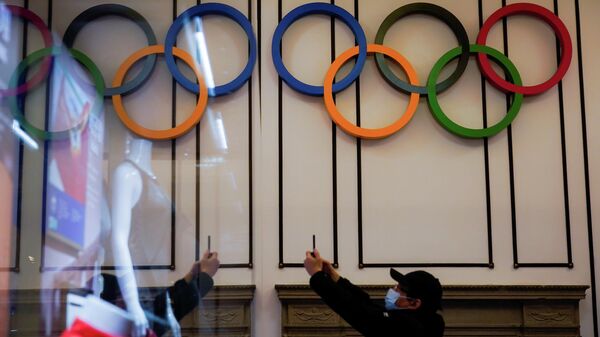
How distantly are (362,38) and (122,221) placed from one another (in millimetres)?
3730

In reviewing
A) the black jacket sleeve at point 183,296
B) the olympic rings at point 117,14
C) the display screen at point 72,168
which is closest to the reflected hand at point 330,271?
the black jacket sleeve at point 183,296

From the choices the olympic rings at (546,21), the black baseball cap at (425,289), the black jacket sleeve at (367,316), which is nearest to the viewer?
the black jacket sleeve at (367,316)

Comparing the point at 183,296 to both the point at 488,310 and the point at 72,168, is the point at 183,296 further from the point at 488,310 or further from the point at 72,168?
the point at 488,310

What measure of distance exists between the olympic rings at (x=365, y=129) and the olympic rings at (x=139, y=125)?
119 inches

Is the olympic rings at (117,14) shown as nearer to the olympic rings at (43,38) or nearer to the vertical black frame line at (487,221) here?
the olympic rings at (43,38)

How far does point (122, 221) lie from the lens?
2.40 ft

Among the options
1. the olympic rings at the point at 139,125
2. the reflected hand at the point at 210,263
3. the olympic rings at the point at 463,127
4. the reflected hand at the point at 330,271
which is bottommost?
the reflected hand at the point at 330,271

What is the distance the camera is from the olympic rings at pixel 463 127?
425cm

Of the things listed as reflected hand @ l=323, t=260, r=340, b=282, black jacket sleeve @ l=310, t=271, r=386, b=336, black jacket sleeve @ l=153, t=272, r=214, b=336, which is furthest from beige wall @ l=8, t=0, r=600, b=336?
black jacket sleeve @ l=153, t=272, r=214, b=336

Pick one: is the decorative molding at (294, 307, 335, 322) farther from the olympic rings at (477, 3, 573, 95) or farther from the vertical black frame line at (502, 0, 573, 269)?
the olympic rings at (477, 3, 573, 95)

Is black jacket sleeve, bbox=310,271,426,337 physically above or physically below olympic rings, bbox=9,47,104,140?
below

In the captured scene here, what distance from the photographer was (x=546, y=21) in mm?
4426

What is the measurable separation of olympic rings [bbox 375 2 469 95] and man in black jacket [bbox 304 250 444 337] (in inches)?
71.0

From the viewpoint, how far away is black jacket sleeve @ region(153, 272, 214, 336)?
0.82m
